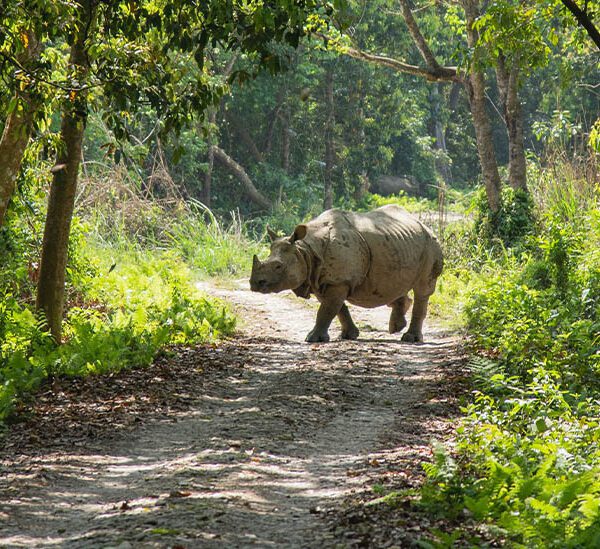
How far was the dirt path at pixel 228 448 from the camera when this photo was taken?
545 cm

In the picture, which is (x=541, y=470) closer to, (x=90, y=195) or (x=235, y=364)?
(x=235, y=364)

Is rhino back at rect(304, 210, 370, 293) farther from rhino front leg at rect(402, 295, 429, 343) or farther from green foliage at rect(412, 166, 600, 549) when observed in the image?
green foliage at rect(412, 166, 600, 549)

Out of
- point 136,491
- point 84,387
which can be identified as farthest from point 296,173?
point 136,491

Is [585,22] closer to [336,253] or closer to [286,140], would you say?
[336,253]

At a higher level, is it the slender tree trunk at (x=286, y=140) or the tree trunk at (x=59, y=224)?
the slender tree trunk at (x=286, y=140)

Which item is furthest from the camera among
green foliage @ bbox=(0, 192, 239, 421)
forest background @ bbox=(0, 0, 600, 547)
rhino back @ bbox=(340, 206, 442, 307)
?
rhino back @ bbox=(340, 206, 442, 307)

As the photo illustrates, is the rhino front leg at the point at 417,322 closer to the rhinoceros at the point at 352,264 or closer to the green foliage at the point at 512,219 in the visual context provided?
the rhinoceros at the point at 352,264

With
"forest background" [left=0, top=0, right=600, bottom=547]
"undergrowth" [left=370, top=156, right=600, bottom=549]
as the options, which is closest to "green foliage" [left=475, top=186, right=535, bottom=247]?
"forest background" [left=0, top=0, right=600, bottom=547]

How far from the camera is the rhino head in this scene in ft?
43.7

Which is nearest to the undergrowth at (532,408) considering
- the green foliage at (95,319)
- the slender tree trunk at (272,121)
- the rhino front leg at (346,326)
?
the rhino front leg at (346,326)

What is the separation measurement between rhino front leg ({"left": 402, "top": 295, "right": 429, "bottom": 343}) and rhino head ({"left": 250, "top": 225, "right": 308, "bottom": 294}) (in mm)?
2000

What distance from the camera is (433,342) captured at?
1423 cm

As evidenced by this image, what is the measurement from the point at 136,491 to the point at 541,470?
8.36 ft

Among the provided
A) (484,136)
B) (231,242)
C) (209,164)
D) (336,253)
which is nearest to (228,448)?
(336,253)
